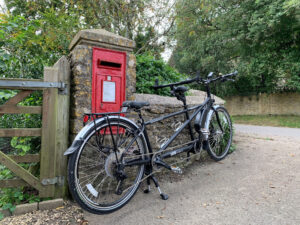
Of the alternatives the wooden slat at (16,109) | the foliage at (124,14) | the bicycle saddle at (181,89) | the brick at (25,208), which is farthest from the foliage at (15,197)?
the foliage at (124,14)

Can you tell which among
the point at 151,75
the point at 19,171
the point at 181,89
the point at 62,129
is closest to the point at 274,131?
the point at 151,75

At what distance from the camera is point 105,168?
2.14 m

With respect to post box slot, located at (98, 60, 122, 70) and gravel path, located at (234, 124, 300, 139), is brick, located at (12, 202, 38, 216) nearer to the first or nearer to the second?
post box slot, located at (98, 60, 122, 70)

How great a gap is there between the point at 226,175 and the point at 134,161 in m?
1.43

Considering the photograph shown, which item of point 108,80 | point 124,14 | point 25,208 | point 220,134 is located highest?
point 124,14

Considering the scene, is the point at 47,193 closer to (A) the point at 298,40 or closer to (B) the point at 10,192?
(B) the point at 10,192

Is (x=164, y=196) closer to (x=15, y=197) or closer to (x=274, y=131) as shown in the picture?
(x=15, y=197)

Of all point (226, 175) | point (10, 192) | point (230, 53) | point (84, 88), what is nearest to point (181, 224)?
point (226, 175)

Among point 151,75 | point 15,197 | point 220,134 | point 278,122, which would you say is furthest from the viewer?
point 278,122

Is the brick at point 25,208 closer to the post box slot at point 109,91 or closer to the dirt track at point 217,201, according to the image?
the dirt track at point 217,201

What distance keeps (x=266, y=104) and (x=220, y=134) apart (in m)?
14.4

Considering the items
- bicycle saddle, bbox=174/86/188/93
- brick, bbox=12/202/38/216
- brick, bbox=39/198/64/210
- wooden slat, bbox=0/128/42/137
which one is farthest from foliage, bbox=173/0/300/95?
brick, bbox=12/202/38/216

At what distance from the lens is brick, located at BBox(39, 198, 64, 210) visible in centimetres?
227

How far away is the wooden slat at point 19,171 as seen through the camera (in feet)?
7.03
